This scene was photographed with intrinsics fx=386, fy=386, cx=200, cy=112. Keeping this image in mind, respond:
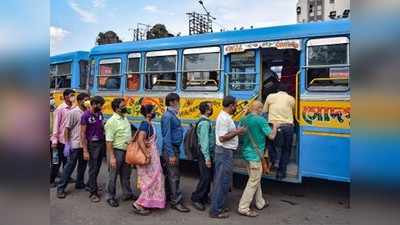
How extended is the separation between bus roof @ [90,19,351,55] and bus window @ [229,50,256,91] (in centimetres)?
28

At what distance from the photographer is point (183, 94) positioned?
7.81 m

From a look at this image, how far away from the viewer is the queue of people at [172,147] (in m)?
5.62

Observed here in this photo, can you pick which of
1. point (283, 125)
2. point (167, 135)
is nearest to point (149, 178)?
point (167, 135)

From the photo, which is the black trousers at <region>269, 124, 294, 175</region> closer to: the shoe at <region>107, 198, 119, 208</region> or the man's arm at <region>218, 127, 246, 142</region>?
the man's arm at <region>218, 127, 246, 142</region>

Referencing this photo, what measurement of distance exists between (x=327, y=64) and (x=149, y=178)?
3.29m

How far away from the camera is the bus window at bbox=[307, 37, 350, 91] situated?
19.5 ft

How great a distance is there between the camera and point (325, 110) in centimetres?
611

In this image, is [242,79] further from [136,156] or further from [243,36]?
[136,156]

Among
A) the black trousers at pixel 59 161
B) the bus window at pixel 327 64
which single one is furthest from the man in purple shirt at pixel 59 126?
the bus window at pixel 327 64

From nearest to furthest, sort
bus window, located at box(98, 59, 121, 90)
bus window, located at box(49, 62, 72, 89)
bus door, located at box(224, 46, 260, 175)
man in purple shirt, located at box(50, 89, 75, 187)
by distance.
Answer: man in purple shirt, located at box(50, 89, 75, 187) < bus door, located at box(224, 46, 260, 175) < bus window, located at box(98, 59, 121, 90) < bus window, located at box(49, 62, 72, 89)

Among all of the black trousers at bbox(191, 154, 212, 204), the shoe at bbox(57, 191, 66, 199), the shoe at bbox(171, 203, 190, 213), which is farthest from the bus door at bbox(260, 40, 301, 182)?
the shoe at bbox(57, 191, 66, 199)
